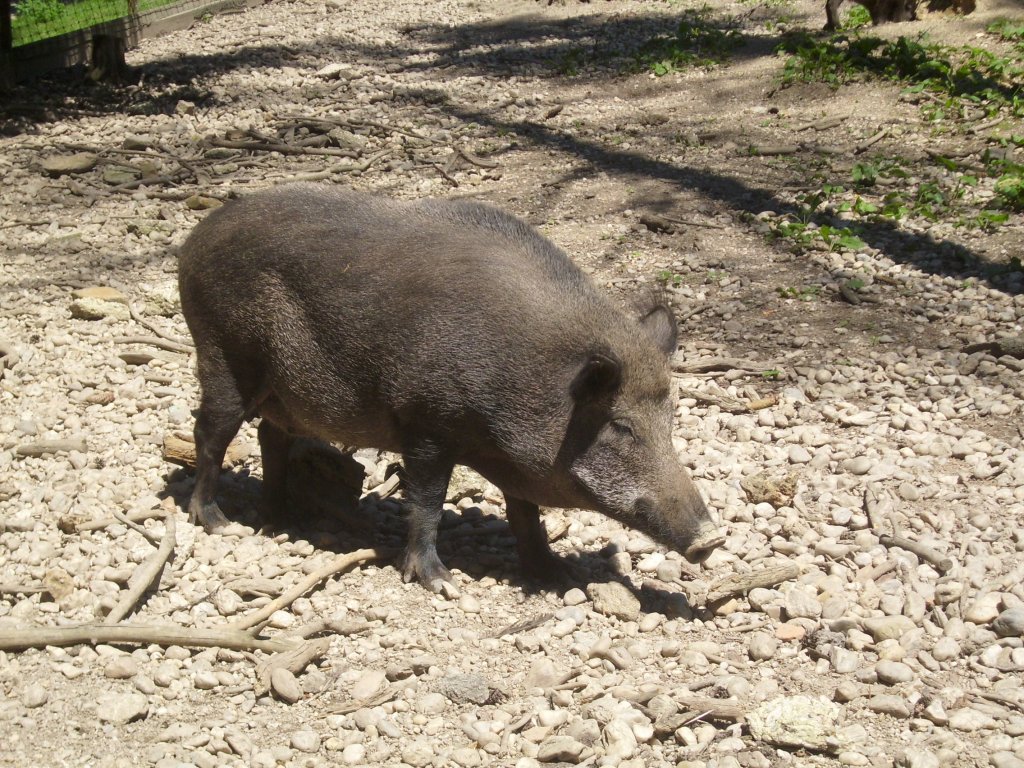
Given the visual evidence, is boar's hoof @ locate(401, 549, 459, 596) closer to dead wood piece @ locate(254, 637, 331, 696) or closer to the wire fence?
dead wood piece @ locate(254, 637, 331, 696)

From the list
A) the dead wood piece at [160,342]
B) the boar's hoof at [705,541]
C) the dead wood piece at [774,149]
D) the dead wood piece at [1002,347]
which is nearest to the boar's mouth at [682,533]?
the boar's hoof at [705,541]

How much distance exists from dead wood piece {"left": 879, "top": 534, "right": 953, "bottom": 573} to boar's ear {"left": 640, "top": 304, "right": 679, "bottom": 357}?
4.43ft

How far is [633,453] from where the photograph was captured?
190 inches

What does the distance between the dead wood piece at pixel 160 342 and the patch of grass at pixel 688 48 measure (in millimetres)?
7240

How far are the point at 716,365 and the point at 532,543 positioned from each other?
7.52ft

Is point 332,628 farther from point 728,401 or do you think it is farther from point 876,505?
point 728,401

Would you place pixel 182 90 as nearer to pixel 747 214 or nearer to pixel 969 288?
pixel 747 214

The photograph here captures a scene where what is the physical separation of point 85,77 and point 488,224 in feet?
29.6

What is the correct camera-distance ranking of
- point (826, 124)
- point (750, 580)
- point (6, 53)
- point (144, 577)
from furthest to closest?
point (6, 53) < point (826, 124) < point (750, 580) < point (144, 577)

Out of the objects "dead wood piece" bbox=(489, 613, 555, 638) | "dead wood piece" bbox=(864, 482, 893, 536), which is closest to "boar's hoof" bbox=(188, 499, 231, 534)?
"dead wood piece" bbox=(489, 613, 555, 638)

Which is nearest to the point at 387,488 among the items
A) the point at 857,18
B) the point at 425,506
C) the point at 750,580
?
the point at 425,506

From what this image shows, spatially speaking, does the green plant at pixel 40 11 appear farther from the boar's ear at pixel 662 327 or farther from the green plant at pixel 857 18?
the boar's ear at pixel 662 327

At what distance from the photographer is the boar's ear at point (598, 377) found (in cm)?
459

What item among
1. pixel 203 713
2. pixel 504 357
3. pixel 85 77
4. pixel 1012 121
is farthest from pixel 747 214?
pixel 85 77
